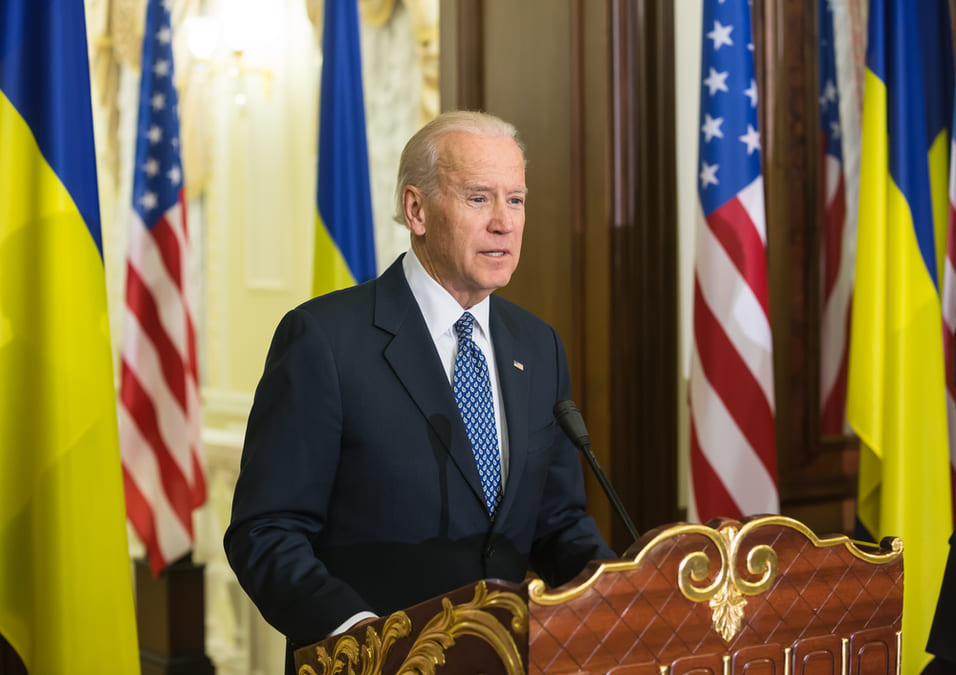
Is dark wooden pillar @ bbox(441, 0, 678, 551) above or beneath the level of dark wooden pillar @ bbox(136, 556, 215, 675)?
above

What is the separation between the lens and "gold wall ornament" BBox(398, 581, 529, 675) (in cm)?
115

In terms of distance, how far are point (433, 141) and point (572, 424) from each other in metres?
0.59

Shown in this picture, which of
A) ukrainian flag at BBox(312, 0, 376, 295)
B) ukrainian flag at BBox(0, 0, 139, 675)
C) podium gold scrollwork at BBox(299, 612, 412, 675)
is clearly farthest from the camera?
ukrainian flag at BBox(312, 0, 376, 295)

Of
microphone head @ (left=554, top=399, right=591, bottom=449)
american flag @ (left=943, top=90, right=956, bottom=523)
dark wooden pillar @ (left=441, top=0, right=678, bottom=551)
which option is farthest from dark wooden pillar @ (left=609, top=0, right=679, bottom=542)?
microphone head @ (left=554, top=399, right=591, bottom=449)

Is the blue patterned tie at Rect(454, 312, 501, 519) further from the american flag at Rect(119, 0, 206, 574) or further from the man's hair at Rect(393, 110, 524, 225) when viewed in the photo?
the american flag at Rect(119, 0, 206, 574)

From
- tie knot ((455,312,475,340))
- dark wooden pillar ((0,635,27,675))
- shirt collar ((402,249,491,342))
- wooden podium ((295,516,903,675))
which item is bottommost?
dark wooden pillar ((0,635,27,675))

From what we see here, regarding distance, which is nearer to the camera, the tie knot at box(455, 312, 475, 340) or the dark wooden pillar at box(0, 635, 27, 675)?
the tie knot at box(455, 312, 475, 340)

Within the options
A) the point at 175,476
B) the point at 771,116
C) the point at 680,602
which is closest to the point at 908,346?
the point at 771,116

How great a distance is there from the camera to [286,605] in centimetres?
158

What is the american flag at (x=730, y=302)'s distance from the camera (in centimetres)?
325

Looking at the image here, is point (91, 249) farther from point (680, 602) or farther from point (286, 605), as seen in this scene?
point (680, 602)

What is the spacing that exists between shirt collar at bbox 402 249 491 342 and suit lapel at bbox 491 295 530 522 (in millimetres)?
53

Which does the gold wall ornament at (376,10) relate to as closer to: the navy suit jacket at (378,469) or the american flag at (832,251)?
the american flag at (832,251)

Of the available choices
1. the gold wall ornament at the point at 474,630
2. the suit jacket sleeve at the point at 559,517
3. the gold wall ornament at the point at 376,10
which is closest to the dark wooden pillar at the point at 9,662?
the suit jacket sleeve at the point at 559,517
